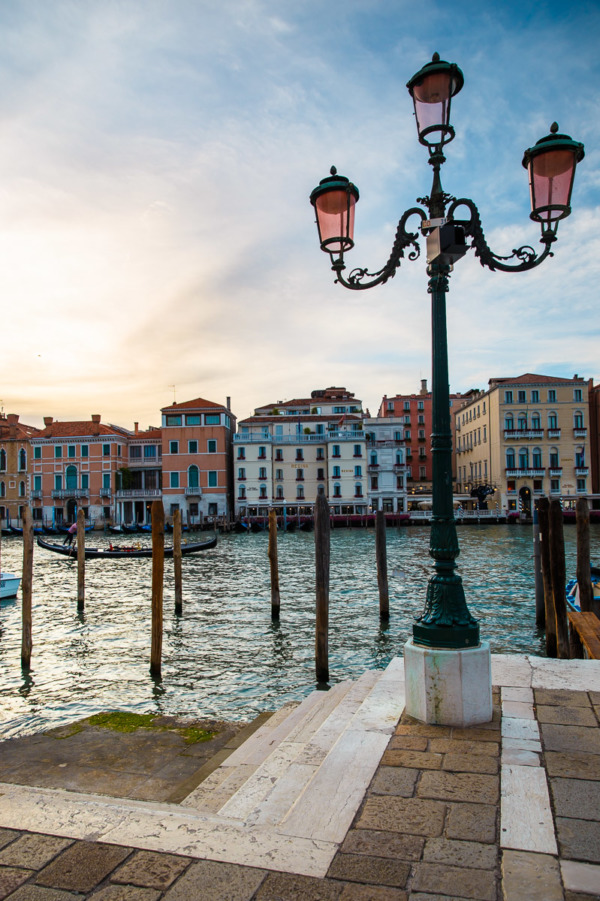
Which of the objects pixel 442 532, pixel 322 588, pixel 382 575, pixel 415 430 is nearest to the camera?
pixel 442 532

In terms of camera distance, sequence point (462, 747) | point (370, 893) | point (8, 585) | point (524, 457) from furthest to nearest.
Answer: point (524, 457)
point (8, 585)
point (462, 747)
point (370, 893)

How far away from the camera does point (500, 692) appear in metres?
4.05

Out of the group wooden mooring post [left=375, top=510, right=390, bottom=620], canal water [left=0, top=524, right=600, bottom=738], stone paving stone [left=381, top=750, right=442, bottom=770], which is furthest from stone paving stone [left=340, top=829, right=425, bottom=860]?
wooden mooring post [left=375, top=510, right=390, bottom=620]

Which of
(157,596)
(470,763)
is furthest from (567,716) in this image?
(157,596)

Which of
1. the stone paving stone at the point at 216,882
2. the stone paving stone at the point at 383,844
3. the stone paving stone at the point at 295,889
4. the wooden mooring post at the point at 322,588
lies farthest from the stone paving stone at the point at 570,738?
the wooden mooring post at the point at 322,588

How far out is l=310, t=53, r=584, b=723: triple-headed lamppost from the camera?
3684mm

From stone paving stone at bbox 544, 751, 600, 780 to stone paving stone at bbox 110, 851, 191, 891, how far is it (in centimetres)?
169

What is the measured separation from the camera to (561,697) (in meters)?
3.93

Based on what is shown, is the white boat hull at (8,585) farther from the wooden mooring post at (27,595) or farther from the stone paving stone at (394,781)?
the stone paving stone at (394,781)

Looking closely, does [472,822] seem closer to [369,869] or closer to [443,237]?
[369,869]

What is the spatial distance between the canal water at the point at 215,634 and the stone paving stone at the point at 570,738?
4.28m

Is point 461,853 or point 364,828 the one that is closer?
point 461,853

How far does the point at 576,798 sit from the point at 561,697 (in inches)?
52.8

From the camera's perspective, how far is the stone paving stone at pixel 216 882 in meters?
2.07
